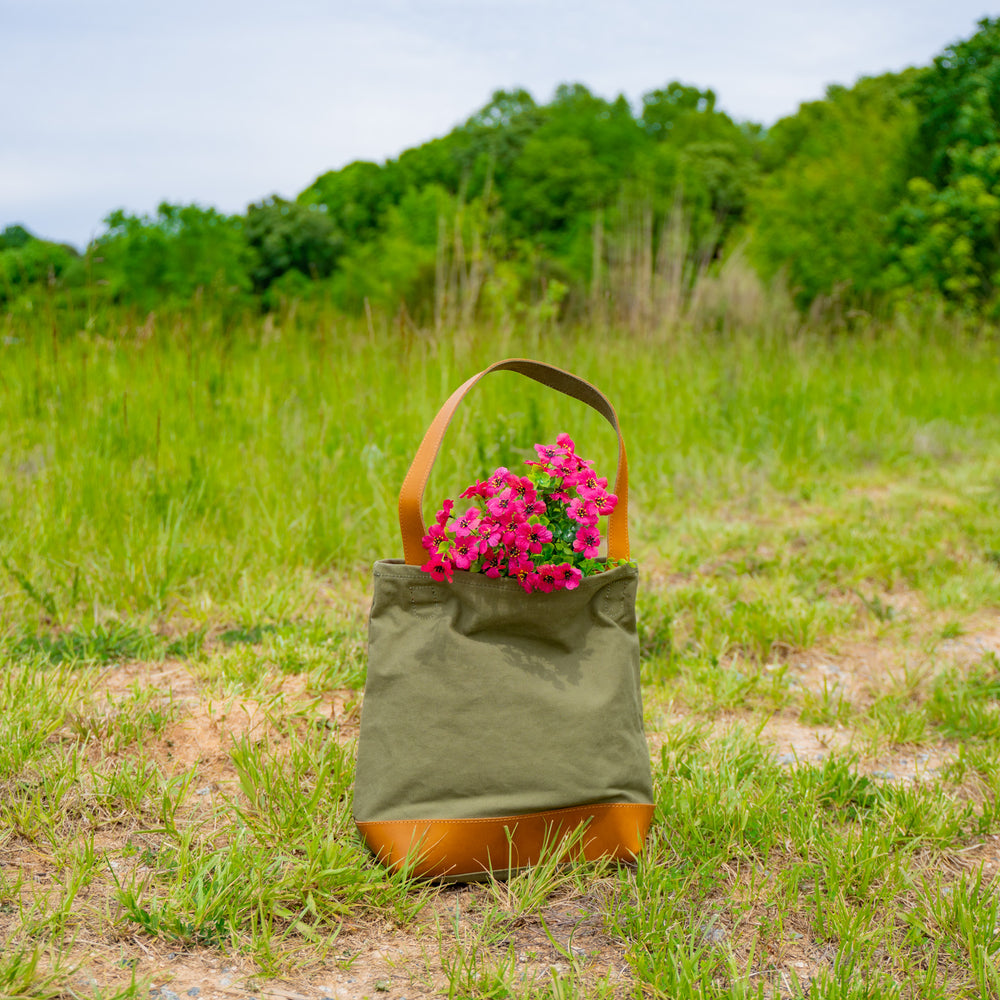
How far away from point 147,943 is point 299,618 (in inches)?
48.7

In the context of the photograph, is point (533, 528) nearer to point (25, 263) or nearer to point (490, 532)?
point (490, 532)

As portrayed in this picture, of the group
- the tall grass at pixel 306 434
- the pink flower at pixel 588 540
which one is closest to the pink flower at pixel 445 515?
the pink flower at pixel 588 540

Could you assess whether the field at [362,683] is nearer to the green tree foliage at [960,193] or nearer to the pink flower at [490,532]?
the pink flower at [490,532]

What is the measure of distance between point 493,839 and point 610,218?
2236 centimetres

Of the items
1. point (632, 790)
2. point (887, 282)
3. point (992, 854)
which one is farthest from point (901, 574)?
point (887, 282)

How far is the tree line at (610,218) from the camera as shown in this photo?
5223 mm

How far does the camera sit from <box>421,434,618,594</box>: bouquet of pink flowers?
1450 millimetres

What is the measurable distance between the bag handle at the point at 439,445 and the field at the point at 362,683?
547 mm

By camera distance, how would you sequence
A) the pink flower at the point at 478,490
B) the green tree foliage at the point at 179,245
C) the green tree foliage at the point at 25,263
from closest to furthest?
the pink flower at the point at 478,490
the green tree foliage at the point at 25,263
the green tree foliage at the point at 179,245

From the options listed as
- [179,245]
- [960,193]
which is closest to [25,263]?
[960,193]

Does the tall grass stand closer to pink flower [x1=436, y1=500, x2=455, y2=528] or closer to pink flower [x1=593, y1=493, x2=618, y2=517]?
pink flower [x1=436, y1=500, x2=455, y2=528]

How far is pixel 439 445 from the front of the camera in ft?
5.08

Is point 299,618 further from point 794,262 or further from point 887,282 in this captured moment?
point 794,262

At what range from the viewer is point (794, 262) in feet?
60.9
